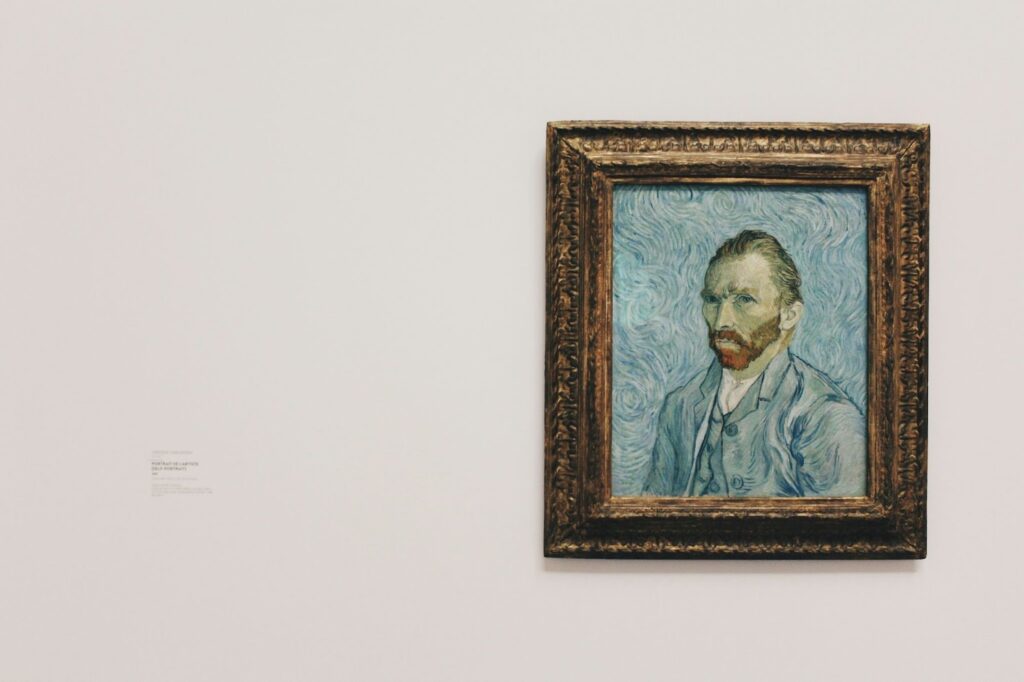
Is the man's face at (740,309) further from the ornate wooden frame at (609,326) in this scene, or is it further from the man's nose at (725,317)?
the ornate wooden frame at (609,326)

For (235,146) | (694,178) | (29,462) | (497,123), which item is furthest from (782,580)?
(29,462)

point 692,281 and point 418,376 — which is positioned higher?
point 692,281

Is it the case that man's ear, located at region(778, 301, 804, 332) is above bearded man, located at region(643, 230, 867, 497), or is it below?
above

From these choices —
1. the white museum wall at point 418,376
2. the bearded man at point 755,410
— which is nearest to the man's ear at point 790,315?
the bearded man at point 755,410

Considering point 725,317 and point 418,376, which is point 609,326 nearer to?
point 725,317

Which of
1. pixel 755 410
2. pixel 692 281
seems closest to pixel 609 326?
pixel 692 281

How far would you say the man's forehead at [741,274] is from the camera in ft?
4.25

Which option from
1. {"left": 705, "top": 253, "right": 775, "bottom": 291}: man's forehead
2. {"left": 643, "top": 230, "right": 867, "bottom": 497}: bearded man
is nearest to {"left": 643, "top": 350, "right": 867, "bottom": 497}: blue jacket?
{"left": 643, "top": 230, "right": 867, "bottom": 497}: bearded man

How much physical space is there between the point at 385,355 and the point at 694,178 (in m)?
0.56

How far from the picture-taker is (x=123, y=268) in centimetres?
133

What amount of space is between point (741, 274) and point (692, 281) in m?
0.08

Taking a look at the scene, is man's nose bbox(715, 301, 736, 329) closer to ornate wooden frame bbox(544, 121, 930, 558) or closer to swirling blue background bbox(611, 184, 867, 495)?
swirling blue background bbox(611, 184, 867, 495)

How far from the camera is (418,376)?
4.33 feet

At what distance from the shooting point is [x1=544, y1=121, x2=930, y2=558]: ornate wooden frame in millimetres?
1284
